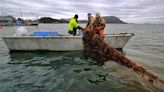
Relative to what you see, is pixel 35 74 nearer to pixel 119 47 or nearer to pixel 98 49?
pixel 98 49

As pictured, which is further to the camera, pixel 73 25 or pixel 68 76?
pixel 73 25

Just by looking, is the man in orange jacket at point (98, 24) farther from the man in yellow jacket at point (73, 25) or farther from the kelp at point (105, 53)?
the man in yellow jacket at point (73, 25)

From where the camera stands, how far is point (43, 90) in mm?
6379

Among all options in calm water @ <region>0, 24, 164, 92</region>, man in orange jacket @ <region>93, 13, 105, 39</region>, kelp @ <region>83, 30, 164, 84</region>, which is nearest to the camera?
calm water @ <region>0, 24, 164, 92</region>

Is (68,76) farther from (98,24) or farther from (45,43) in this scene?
(45,43)

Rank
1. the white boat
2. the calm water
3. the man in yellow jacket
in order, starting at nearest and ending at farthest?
1. the calm water
2. the white boat
3. the man in yellow jacket

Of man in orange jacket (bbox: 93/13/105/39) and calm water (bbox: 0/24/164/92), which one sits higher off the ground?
man in orange jacket (bbox: 93/13/105/39)

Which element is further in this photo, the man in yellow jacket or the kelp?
the man in yellow jacket

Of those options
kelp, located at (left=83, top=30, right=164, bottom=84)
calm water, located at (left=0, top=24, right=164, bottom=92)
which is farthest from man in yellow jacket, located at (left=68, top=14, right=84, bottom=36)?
kelp, located at (left=83, top=30, right=164, bottom=84)

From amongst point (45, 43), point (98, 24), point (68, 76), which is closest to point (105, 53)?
point (68, 76)

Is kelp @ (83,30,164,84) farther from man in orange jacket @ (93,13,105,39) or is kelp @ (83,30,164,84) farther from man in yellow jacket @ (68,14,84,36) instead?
man in yellow jacket @ (68,14,84,36)

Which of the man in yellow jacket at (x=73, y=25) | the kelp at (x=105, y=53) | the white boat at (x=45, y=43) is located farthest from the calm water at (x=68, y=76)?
the man in yellow jacket at (x=73, y=25)

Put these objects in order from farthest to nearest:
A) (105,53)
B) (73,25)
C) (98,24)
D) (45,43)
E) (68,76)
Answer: (73,25) → (45,43) → (98,24) → (105,53) → (68,76)

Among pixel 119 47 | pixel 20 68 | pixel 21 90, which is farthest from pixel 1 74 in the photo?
pixel 119 47
